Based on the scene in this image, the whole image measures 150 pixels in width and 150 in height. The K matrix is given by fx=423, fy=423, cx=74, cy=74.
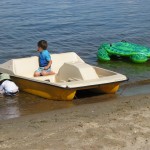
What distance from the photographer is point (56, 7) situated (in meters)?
25.0

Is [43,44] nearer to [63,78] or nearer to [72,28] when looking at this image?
[63,78]

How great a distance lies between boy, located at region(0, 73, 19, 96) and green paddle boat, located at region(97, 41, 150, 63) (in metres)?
4.54

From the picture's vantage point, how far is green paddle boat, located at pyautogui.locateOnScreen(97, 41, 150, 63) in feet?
42.4

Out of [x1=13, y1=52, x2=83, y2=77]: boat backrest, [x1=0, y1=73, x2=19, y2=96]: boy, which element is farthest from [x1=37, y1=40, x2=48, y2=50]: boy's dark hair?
[x1=0, y1=73, x2=19, y2=96]: boy

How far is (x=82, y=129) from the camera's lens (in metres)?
6.49

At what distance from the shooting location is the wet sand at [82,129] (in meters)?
5.88

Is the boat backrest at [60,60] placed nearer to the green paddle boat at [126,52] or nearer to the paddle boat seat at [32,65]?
the paddle boat seat at [32,65]

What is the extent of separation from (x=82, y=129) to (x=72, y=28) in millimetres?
12429

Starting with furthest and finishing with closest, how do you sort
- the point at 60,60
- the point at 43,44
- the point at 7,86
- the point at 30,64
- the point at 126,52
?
the point at 126,52, the point at 60,60, the point at 30,64, the point at 43,44, the point at 7,86

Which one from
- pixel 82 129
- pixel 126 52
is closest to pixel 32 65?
pixel 82 129

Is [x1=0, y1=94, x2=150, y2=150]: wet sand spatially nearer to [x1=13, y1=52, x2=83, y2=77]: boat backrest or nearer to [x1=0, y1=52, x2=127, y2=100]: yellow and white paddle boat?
[x1=0, y1=52, x2=127, y2=100]: yellow and white paddle boat

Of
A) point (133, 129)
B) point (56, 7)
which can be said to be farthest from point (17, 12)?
point (133, 129)

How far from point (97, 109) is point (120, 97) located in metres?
1.37

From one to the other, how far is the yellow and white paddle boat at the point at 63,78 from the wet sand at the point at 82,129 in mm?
595
